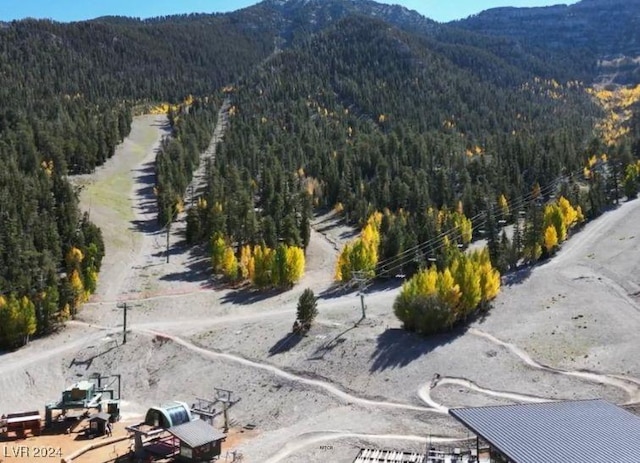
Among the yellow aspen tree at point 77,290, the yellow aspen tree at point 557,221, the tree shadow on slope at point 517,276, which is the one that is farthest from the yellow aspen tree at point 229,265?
the yellow aspen tree at point 557,221

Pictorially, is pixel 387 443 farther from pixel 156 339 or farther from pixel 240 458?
pixel 156 339

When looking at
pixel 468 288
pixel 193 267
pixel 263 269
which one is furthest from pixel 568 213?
pixel 193 267

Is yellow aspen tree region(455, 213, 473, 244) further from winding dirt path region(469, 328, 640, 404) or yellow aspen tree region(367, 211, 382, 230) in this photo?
winding dirt path region(469, 328, 640, 404)

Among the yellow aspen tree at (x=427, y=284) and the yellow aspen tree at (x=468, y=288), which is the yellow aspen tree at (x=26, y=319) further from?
the yellow aspen tree at (x=468, y=288)

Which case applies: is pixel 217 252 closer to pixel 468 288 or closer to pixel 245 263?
pixel 245 263

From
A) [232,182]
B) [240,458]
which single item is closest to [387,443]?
[240,458]
